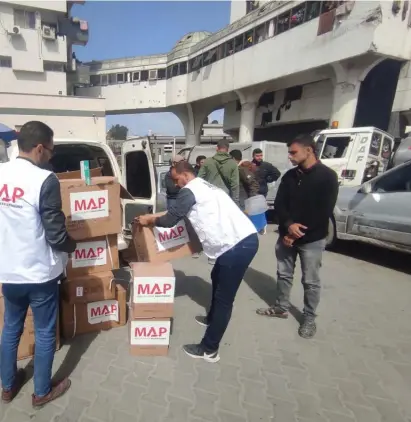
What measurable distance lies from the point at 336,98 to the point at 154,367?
1577 cm

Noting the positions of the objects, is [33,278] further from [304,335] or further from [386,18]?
[386,18]

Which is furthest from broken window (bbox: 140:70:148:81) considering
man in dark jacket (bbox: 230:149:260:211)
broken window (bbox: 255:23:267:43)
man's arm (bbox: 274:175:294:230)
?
man's arm (bbox: 274:175:294:230)

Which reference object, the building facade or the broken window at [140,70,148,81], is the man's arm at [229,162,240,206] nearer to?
the building facade

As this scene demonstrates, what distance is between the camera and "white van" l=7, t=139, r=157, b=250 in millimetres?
4145

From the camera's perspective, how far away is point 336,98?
15.3 metres

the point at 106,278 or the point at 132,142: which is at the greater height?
the point at 132,142

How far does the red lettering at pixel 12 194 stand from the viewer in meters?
1.81

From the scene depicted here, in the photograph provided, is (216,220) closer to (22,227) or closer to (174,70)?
(22,227)

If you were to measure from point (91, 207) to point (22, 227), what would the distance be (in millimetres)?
920

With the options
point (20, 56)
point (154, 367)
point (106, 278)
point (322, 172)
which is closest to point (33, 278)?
point (106, 278)

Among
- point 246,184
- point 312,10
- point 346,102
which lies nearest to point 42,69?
point 312,10

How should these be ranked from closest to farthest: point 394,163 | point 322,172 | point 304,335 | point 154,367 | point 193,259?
point 154,367, point 322,172, point 304,335, point 193,259, point 394,163

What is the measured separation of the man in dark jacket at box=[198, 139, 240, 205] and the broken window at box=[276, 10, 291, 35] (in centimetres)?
1543

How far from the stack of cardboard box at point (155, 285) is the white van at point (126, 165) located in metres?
1.07
